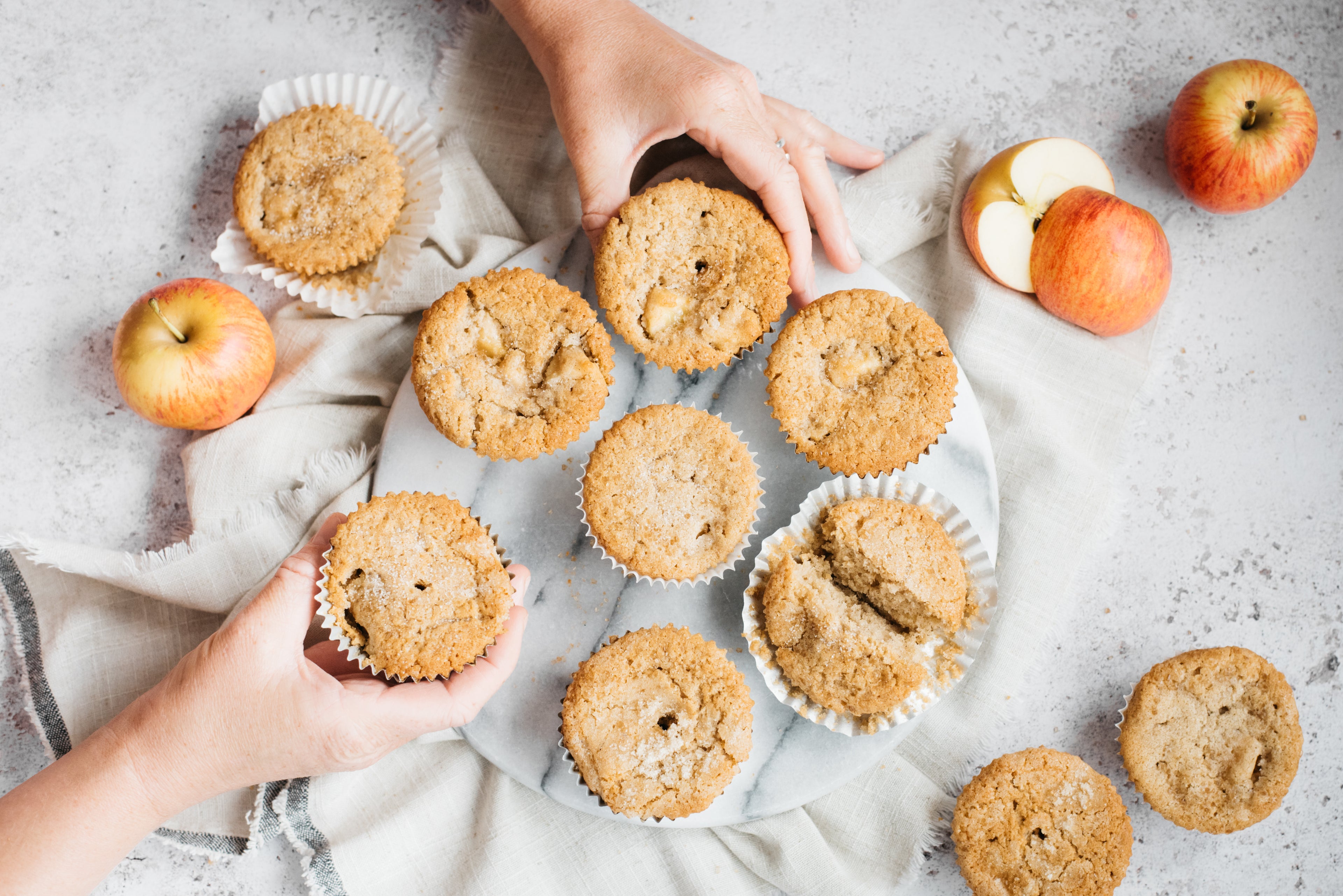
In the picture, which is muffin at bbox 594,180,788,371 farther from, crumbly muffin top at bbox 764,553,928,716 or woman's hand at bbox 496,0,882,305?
crumbly muffin top at bbox 764,553,928,716

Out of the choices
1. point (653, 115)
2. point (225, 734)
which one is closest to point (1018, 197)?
point (653, 115)

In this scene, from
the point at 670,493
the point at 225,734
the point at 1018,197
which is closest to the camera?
the point at 225,734

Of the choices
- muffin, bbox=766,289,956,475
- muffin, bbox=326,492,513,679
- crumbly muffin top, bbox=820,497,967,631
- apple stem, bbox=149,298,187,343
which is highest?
muffin, bbox=766,289,956,475

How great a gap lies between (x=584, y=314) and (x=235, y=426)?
→ 1374mm

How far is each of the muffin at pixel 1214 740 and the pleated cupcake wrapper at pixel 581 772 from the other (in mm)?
1786

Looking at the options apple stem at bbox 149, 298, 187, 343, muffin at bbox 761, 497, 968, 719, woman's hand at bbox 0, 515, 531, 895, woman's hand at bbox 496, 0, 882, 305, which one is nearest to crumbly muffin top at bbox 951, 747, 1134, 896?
muffin at bbox 761, 497, 968, 719

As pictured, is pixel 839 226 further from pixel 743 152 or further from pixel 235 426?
pixel 235 426

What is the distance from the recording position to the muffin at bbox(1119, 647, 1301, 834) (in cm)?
313

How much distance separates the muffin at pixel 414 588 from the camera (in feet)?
9.07

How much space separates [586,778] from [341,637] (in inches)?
35.9

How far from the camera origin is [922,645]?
2953 mm

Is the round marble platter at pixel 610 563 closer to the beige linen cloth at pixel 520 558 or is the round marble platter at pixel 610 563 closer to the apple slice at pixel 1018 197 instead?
the beige linen cloth at pixel 520 558

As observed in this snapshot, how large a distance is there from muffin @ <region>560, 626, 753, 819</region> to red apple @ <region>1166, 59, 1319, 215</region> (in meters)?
2.66

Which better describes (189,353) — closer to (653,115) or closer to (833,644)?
(653,115)
